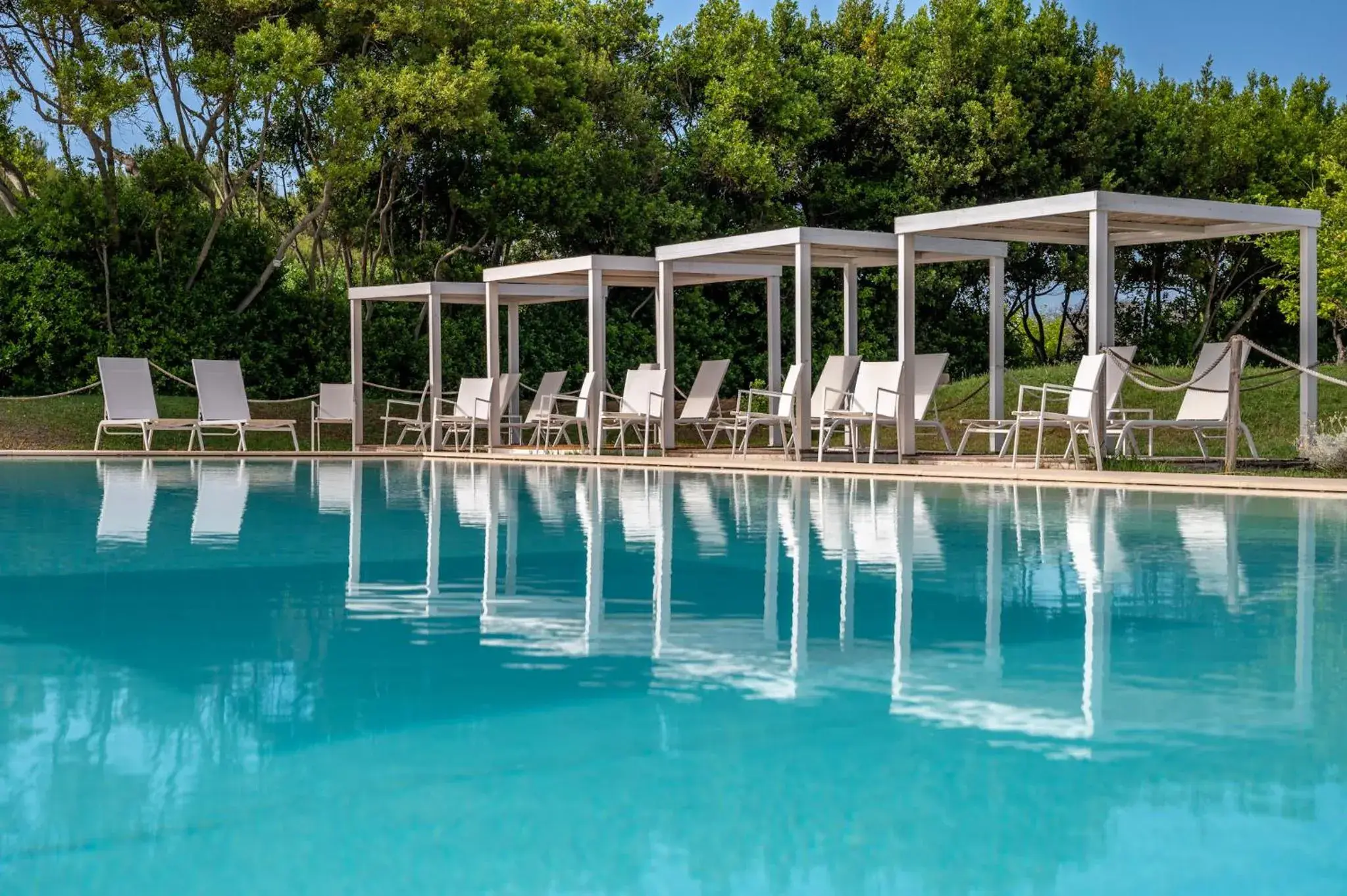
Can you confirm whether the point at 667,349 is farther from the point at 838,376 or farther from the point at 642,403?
the point at 838,376

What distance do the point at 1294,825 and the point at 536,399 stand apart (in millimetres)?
15526

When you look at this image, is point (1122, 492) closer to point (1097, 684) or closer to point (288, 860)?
point (1097, 684)

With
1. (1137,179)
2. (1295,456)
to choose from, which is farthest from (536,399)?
(1137,179)

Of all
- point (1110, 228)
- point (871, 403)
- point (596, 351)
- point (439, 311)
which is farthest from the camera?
point (439, 311)

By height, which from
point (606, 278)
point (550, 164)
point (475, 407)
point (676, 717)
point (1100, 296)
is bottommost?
point (676, 717)

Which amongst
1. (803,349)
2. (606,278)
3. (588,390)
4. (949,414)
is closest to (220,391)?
(588,390)

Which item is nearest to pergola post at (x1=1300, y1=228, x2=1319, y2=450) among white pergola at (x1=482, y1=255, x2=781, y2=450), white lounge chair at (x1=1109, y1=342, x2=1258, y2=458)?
white lounge chair at (x1=1109, y1=342, x2=1258, y2=458)

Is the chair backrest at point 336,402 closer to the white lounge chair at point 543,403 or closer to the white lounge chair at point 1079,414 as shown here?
the white lounge chair at point 543,403

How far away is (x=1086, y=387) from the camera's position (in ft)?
37.8

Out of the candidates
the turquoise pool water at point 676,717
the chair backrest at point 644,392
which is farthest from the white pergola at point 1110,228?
the turquoise pool water at point 676,717

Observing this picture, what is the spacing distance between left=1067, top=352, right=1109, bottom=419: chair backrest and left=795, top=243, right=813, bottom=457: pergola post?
3085 mm

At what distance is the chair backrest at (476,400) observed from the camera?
1692 centimetres

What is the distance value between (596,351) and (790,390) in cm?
272

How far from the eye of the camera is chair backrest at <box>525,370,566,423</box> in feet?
56.5
